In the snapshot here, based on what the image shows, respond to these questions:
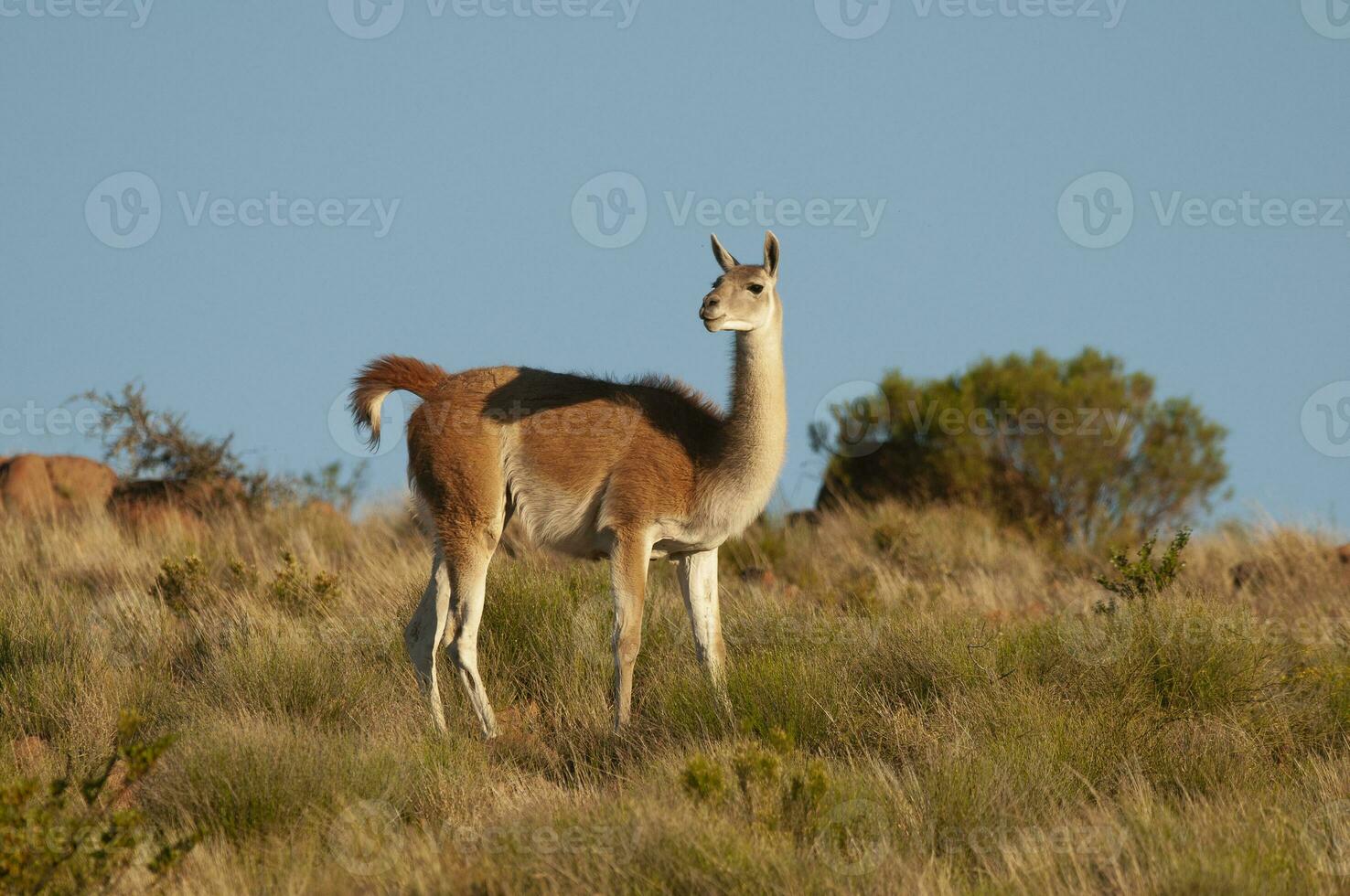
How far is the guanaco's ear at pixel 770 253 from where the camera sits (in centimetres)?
779

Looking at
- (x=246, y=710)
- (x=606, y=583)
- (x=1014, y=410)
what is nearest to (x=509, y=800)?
(x=246, y=710)

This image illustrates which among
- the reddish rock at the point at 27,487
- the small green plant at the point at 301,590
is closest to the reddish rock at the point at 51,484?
the reddish rock at the point at 27,487

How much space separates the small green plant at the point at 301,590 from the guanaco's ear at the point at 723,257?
393cm

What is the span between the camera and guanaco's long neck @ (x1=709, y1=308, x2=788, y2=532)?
25.4 ft

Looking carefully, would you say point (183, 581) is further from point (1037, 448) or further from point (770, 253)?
point (1037, 448)

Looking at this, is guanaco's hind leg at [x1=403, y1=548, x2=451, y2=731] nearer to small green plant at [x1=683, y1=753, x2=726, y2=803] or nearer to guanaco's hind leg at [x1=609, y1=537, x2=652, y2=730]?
guanaco's hind leg at [x1=609, y1=537, x2=652, y2=730]

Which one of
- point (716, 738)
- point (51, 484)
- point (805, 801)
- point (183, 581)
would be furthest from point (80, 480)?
point (805, 801)

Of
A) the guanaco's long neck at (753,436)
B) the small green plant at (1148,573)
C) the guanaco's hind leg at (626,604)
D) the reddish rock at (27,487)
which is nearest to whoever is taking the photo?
the guanaco's hind leg at (626,604)

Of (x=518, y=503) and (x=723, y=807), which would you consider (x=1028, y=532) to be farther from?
(x=723, y=807)

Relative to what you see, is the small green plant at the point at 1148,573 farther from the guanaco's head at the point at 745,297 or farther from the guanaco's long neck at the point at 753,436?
the guanaco's head at the point at 745,297

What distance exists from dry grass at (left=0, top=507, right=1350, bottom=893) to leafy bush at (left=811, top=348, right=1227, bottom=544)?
23.4 feet

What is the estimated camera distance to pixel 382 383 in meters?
8.26

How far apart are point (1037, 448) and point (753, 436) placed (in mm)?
11998

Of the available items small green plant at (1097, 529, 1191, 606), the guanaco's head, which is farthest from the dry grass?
the guanaco's head
